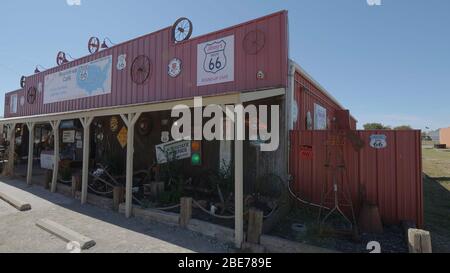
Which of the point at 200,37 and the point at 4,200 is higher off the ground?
the point at 200,37

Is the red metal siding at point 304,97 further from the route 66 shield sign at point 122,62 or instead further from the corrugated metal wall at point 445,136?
the corrugated metal wall at point 445,136

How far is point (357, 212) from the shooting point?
18.1 feet

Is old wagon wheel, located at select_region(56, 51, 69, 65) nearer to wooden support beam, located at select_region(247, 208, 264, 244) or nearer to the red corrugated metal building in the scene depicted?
the red corrugated metal building

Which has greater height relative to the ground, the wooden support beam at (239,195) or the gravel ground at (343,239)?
the wooden support beam at (239,195)

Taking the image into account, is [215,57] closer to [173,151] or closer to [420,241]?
[173,151]

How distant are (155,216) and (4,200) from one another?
5002 millimetres

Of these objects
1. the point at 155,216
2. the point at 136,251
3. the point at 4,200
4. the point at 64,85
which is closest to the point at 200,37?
the point at 155,216

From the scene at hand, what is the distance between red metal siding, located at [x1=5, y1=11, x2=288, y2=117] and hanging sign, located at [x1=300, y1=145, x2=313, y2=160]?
1503 mm

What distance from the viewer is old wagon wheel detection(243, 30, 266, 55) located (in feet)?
21.9

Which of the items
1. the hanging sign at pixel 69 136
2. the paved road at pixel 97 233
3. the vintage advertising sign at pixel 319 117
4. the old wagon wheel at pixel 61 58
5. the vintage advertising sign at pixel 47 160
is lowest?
the paved road at pixel 97 233

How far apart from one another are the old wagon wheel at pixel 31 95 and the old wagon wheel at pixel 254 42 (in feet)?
42.5

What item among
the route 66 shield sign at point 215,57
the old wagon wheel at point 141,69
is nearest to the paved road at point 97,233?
the route 66 shield sign at point 215,57

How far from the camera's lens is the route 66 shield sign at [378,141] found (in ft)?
17.6
